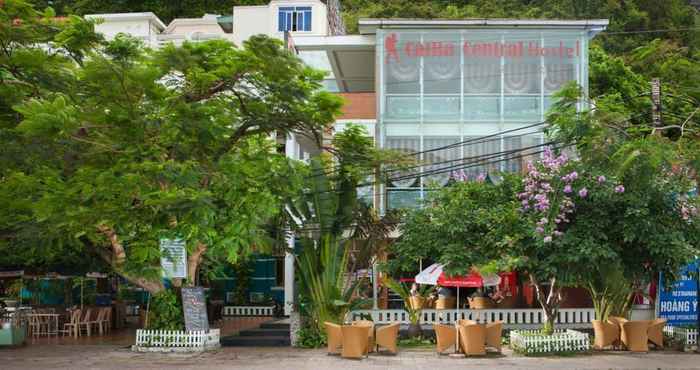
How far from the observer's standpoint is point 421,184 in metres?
26.6

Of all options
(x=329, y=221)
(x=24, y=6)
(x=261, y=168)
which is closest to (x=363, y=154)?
(x=329, y=221)

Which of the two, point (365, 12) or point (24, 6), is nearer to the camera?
point (24, 6)

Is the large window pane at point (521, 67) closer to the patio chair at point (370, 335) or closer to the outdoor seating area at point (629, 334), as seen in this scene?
the outdoor seating area at point (629, 334)

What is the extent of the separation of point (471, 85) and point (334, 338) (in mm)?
11178

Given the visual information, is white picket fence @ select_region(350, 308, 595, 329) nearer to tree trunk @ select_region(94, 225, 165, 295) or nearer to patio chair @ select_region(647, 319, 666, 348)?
patio chair @ select_region(647, 319, 666, 348)

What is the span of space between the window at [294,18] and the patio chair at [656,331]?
73.1ft

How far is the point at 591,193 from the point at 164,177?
8.70 meters

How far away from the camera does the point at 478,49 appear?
1081 inches

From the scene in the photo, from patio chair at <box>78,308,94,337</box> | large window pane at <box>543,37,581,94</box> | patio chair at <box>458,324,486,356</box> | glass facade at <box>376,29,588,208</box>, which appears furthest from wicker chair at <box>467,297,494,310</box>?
patio chair at <box>78,308,94,337</box>

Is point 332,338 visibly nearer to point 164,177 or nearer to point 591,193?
point 164,177

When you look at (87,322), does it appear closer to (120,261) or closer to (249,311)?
(249,311)

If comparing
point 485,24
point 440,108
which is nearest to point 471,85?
point 440,108

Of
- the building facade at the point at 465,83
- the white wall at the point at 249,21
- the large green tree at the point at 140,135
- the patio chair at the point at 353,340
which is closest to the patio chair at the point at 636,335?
the patio chair at the point at 353,340

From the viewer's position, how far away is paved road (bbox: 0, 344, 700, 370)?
17500 millimetres
